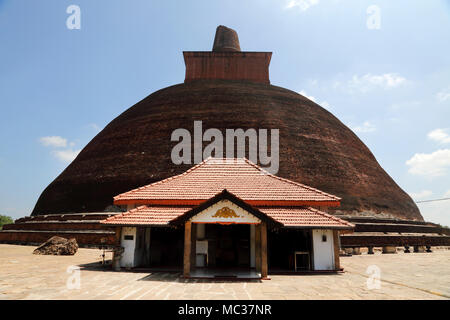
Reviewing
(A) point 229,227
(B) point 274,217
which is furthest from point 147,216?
(B) point 274,217

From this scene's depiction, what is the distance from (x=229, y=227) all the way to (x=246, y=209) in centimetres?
293

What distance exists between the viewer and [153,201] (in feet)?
34.3

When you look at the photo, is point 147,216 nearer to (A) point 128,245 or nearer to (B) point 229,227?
(A) point 128,245

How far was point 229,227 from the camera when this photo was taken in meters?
10.5

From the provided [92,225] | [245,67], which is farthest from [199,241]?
[245,67]

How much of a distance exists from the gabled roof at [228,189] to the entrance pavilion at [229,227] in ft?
0.12

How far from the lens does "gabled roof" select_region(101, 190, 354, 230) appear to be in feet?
26.0

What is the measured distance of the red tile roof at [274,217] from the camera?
8922 millimetres

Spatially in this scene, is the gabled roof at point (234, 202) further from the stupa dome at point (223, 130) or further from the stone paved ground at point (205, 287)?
the stupa dome at point (223, 130)

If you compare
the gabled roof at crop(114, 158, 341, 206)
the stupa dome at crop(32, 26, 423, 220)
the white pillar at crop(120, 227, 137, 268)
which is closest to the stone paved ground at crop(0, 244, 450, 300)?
the white pillar at crop(120, 227, 137, 268)

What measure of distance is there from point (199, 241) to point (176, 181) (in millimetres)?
2868

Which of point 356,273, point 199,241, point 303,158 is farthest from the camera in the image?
point 303,158
